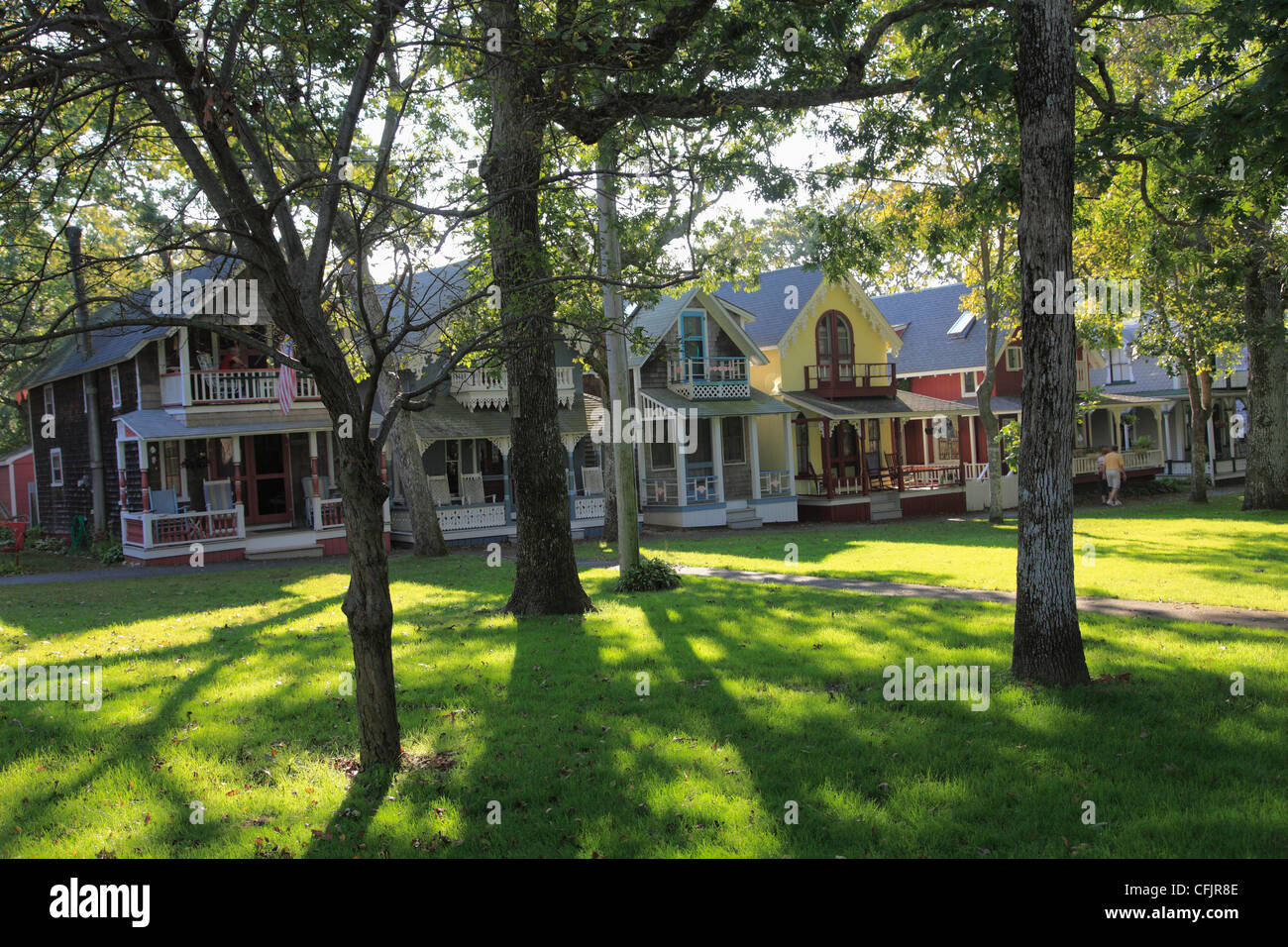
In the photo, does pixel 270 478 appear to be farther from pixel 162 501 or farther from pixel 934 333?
pixel 934 333

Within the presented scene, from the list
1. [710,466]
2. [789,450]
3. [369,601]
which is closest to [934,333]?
[789,450]

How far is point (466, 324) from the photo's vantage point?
343 inches

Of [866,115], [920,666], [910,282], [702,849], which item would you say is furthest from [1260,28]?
[910,282]

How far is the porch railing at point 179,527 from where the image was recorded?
22.3 m

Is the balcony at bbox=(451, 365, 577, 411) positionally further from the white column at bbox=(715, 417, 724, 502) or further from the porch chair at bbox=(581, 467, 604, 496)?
the white column at bbox=(715, 417, 724, 502)

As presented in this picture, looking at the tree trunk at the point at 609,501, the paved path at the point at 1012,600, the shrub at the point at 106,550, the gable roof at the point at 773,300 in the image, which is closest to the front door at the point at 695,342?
the gable roof at the point at 773,300

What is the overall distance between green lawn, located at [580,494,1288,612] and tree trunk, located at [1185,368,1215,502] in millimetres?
730

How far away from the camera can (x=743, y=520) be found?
30.3 meters

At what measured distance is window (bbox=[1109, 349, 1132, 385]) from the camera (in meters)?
45.8

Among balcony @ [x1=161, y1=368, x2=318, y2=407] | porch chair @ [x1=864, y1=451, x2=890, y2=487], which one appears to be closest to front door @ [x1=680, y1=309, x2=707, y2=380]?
porch chair @ [x1=864, y1=451, x2=890, y2=487]

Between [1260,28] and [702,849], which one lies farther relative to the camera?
[1260,28]

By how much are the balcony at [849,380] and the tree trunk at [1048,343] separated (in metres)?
26.7
